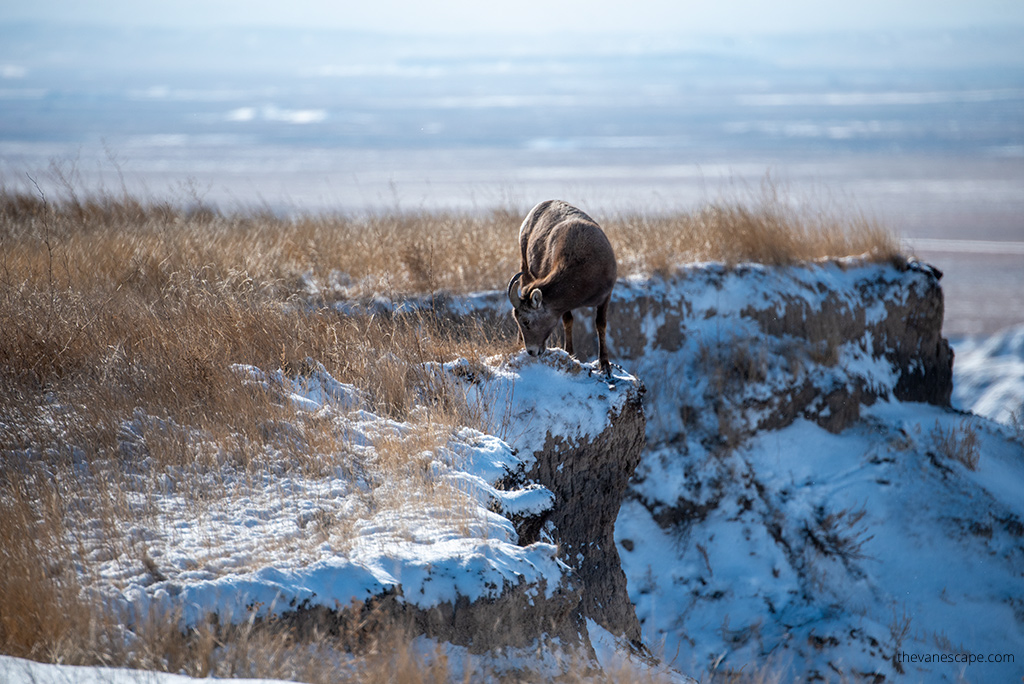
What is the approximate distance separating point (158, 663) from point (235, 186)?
118 ft

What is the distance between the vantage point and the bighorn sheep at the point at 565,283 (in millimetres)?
5457

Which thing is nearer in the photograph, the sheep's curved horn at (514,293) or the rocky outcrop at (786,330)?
the sheep's curved horn at (514,293)

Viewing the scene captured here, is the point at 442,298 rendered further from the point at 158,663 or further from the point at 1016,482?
Answer: the point at 1016,482

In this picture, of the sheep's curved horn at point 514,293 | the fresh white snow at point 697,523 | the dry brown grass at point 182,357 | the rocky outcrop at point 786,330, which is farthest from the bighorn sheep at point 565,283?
the rocky outcrop at point 786,330

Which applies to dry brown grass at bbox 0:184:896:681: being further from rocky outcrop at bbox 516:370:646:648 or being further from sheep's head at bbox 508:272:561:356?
rocky outcrop at bbox 516:370:646:648

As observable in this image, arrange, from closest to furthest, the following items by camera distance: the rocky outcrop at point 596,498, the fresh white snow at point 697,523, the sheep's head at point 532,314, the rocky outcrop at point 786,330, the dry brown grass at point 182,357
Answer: the dry brown grass at point 182,357
the fresh white snow at point 697,523
the sheep's head at point 532,314
the rocky outcrop at point 596,498
the rocky outcrop at point 786,330

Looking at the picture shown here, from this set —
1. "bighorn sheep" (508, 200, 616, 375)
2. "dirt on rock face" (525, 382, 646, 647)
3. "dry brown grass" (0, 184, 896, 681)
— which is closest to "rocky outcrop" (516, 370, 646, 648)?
"dirt on rock face" (525, 382, 646, 647)

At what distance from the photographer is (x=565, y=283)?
5.48m

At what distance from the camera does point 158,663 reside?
118 inches

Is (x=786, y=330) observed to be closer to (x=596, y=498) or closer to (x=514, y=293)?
(x=596, y=498)

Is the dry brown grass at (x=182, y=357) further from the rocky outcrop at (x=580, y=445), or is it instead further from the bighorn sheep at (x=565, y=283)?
the bighorn sheep at (x=565, y=283)

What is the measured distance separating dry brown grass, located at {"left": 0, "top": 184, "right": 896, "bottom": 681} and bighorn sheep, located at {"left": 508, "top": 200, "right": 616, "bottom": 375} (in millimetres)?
719

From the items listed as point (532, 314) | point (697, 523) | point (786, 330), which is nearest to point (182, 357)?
point (532, 314)

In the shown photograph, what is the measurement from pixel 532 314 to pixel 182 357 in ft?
8.33
